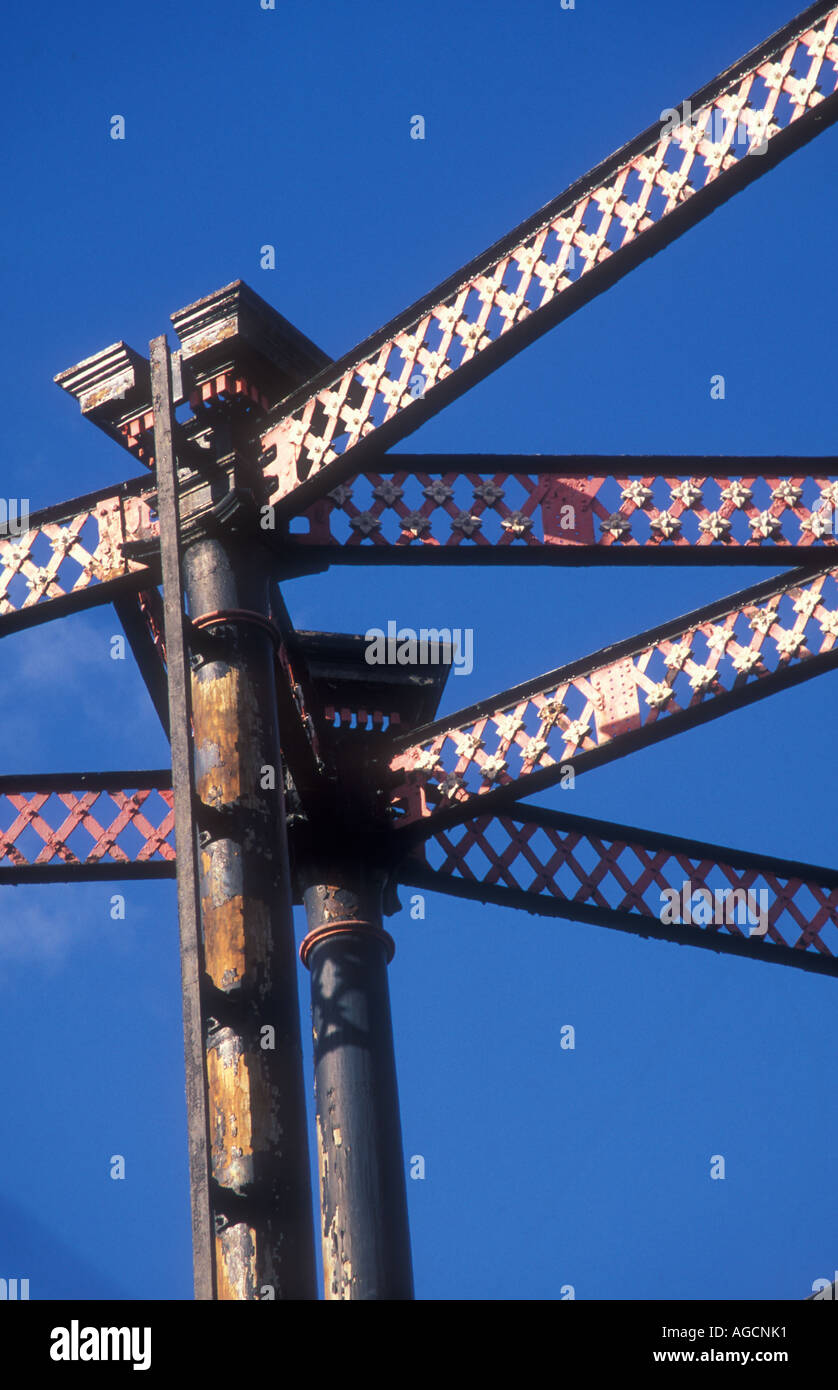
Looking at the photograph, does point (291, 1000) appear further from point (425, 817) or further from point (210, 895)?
point (425, 817)

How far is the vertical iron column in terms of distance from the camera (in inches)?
439

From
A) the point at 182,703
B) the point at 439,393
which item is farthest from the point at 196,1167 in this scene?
the point at 439,393

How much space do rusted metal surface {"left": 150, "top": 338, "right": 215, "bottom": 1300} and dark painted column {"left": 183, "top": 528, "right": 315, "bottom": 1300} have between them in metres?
0.30

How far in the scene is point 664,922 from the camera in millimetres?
12797

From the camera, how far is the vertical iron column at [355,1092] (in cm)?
1115

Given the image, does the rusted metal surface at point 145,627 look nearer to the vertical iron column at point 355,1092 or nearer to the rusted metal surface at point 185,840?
the vertical iron column at point 355,1092

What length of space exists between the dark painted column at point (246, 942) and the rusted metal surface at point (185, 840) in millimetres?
300

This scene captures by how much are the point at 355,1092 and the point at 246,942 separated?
2.62 meters

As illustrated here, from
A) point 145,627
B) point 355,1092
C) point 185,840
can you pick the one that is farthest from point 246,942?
point 145,627

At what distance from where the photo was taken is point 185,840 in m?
8.80

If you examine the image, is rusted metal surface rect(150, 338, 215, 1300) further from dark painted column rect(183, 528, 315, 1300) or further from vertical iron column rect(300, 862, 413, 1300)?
vertical iron column rect(300, 862, 413, 1300)

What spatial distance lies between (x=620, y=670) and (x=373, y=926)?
2.18 metres

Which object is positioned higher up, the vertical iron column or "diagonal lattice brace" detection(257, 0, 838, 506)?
"diagonal lattice brace" detection(257, 0, 838, 506)

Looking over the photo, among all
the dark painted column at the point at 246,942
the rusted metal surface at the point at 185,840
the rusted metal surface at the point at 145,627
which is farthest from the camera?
the rusted metal surface at the point at 145,627
